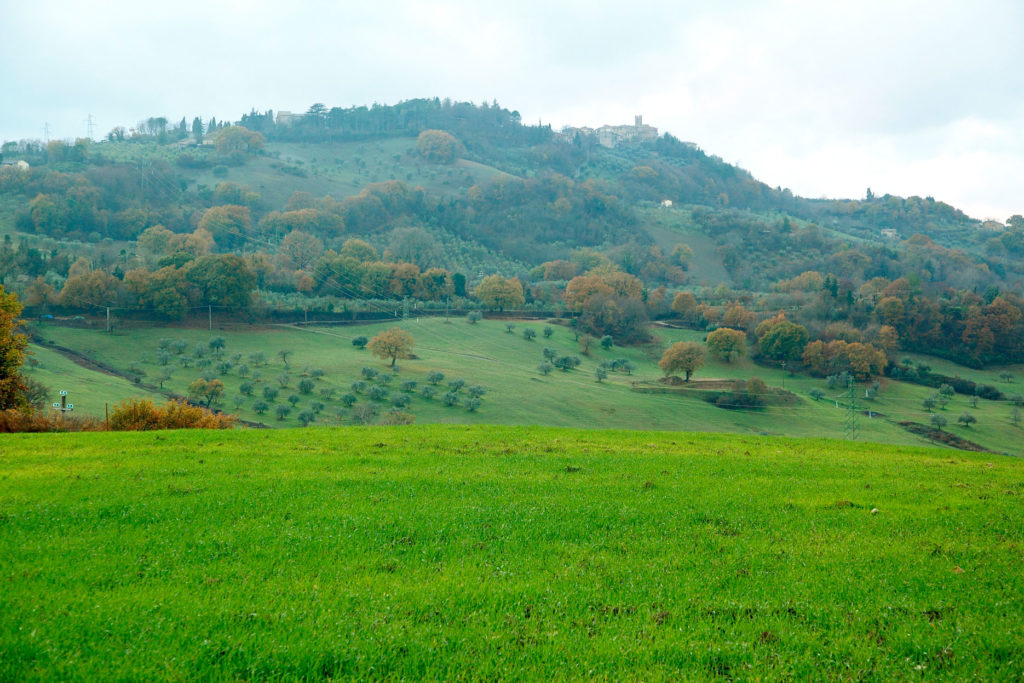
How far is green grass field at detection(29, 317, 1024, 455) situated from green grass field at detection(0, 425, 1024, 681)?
4224 centimetres

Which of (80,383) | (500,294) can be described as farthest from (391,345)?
(500,294)

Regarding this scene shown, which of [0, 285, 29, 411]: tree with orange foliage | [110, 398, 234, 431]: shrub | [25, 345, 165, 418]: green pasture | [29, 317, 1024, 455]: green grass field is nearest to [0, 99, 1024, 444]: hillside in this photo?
[29, 317, 1024, 455]: green grass field

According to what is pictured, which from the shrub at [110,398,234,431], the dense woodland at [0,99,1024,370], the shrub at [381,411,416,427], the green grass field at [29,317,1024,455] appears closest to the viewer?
the shrub at [110,398,234,431]

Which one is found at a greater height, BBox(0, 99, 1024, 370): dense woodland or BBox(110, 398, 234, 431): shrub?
BBox(0, 99, 1024, 370): dense woodland

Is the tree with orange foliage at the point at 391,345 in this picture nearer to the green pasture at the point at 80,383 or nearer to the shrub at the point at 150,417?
the green pasture at the point at 80,383

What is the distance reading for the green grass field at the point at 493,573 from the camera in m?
6.04

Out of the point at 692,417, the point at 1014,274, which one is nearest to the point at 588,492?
the point at 692,417

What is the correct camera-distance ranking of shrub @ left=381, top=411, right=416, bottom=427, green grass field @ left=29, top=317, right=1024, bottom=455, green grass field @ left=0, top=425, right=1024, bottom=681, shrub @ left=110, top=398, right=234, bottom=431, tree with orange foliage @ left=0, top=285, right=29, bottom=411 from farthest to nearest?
green grass field @ left=29, top=317, right=1024, bottom=455
shrub @ left=381, top=411, right=416, bottom=427
tree with orange foliage @ left=0, top=285, right=29, bottom=411
shrub @ left=110, top=398, right=234, bottom=431
green grass field @ left=0, top=425, right=1024, bottom=681

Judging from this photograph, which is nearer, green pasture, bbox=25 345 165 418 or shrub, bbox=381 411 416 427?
green pasture, bbox=25 345 165 418

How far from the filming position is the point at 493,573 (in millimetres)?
8039

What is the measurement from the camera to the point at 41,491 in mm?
11070

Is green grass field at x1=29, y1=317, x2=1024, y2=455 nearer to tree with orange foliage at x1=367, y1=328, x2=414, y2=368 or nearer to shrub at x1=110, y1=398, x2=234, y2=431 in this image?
tree with orange foliage at x1=367, y1=328, x2=414, y2=368

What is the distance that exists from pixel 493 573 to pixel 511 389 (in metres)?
61.4

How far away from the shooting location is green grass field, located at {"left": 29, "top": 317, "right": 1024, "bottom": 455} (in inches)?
2406
